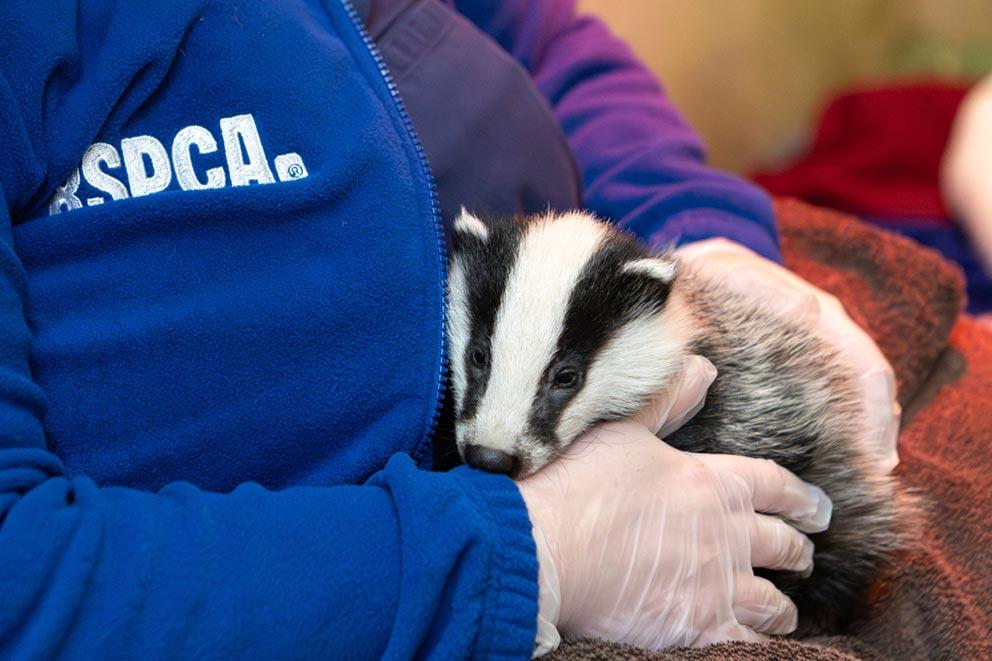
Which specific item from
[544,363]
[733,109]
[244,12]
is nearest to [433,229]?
[544,363]

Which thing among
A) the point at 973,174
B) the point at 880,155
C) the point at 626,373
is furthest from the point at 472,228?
the point at 880,155

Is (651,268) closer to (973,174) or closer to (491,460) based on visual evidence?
(491,460)

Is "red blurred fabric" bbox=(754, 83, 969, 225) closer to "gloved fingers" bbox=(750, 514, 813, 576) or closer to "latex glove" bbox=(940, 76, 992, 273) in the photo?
"latex glove" bbox=(940, 76, 992, 273)

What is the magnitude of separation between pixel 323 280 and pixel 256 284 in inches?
3.0

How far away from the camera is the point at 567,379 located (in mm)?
1305

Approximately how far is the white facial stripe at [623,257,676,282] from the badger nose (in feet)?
1.01

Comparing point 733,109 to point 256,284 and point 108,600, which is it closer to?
point 256,284

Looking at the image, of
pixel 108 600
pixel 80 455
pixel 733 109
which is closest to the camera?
pixel 108 600

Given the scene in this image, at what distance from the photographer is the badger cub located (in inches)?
50.1

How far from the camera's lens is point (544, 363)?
1.27 metres

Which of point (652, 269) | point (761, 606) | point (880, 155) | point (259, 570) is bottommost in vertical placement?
point (880, 155)

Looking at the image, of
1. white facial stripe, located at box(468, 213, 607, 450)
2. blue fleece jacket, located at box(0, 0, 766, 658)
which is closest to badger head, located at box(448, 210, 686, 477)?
white facial stripe, located at box(468, 213, 607, 450)

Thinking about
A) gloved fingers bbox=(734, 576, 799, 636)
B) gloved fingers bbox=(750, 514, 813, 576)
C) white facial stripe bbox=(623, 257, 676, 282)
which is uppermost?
white facial stripe bbox=(623, 257, 676, 282)

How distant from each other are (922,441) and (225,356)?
1152mm
